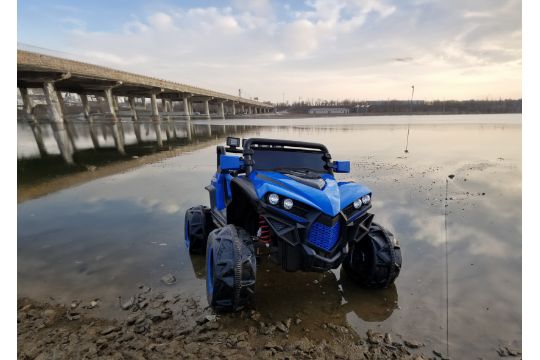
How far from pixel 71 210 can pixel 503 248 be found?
8.60m

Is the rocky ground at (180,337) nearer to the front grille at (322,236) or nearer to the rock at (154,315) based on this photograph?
the rock at (154,315)

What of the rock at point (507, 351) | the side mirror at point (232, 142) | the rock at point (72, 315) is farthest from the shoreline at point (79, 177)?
the rock at point (507, 351)

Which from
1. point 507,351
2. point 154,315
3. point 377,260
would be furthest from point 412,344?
point 154,315

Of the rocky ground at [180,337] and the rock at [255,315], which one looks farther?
the rock at [255,315]

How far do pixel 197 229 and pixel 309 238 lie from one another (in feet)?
7.30

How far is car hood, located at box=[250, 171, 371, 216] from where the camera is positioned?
282cm

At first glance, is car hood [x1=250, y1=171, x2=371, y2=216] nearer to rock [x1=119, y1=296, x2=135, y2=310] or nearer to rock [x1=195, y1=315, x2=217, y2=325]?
rock [x1=195, y1=315, x2=217, y2=325]

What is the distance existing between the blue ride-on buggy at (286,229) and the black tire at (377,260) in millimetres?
10

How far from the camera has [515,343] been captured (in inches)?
108

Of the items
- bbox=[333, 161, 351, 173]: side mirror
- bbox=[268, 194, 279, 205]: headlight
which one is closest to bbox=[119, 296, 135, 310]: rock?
bbox=[268, 194, 279, 205]: headlight

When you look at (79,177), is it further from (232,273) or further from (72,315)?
(232,273)

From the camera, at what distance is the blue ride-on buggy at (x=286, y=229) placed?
9.41 ft

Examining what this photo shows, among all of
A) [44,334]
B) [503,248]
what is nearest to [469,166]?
[503,248]

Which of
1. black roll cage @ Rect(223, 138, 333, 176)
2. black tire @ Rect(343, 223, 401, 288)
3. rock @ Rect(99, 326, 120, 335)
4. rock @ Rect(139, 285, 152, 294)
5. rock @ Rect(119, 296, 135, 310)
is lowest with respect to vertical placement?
rock @ Rect(99, 326, 120, 335)
